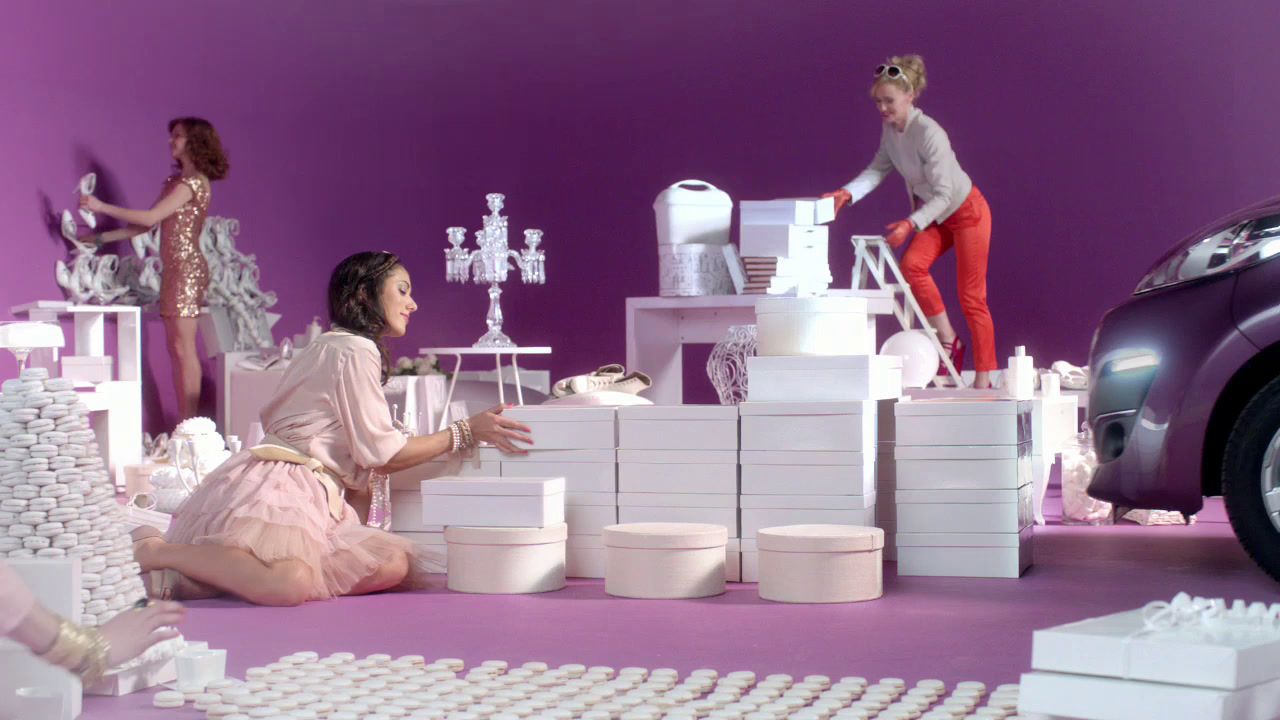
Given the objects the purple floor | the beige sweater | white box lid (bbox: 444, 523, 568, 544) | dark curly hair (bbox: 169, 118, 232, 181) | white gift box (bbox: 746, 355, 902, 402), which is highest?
dark curly hair (bbox: 169, 118, 232, 181)

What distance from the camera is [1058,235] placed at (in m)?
9.15

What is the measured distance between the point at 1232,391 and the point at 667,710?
79.0 inches

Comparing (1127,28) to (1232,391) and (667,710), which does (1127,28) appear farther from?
(667,710)

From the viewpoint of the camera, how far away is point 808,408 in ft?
14.5

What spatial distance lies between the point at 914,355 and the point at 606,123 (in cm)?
420

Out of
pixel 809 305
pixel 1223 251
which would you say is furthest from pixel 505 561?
pixel 1223 251

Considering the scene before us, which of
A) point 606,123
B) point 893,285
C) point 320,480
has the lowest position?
point 320,480

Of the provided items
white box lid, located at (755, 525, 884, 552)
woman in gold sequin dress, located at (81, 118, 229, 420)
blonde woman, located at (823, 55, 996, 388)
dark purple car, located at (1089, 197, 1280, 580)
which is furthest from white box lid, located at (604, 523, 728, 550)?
woman in gold sequin dress, located at (81, 118, 229, 420)

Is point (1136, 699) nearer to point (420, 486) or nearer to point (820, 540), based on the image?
point (820, 540)

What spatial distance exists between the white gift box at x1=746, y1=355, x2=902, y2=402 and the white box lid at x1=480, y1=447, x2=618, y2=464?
1.53ft

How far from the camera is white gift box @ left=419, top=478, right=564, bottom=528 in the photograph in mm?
4285

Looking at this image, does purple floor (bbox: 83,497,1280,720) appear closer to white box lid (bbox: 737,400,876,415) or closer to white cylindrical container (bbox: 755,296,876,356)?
white box lid (bbox: 737,400,876,415)

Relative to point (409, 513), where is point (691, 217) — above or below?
above

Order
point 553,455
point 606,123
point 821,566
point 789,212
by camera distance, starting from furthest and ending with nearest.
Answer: point 606,123
point 789,212
point 553,455
point 821,566
